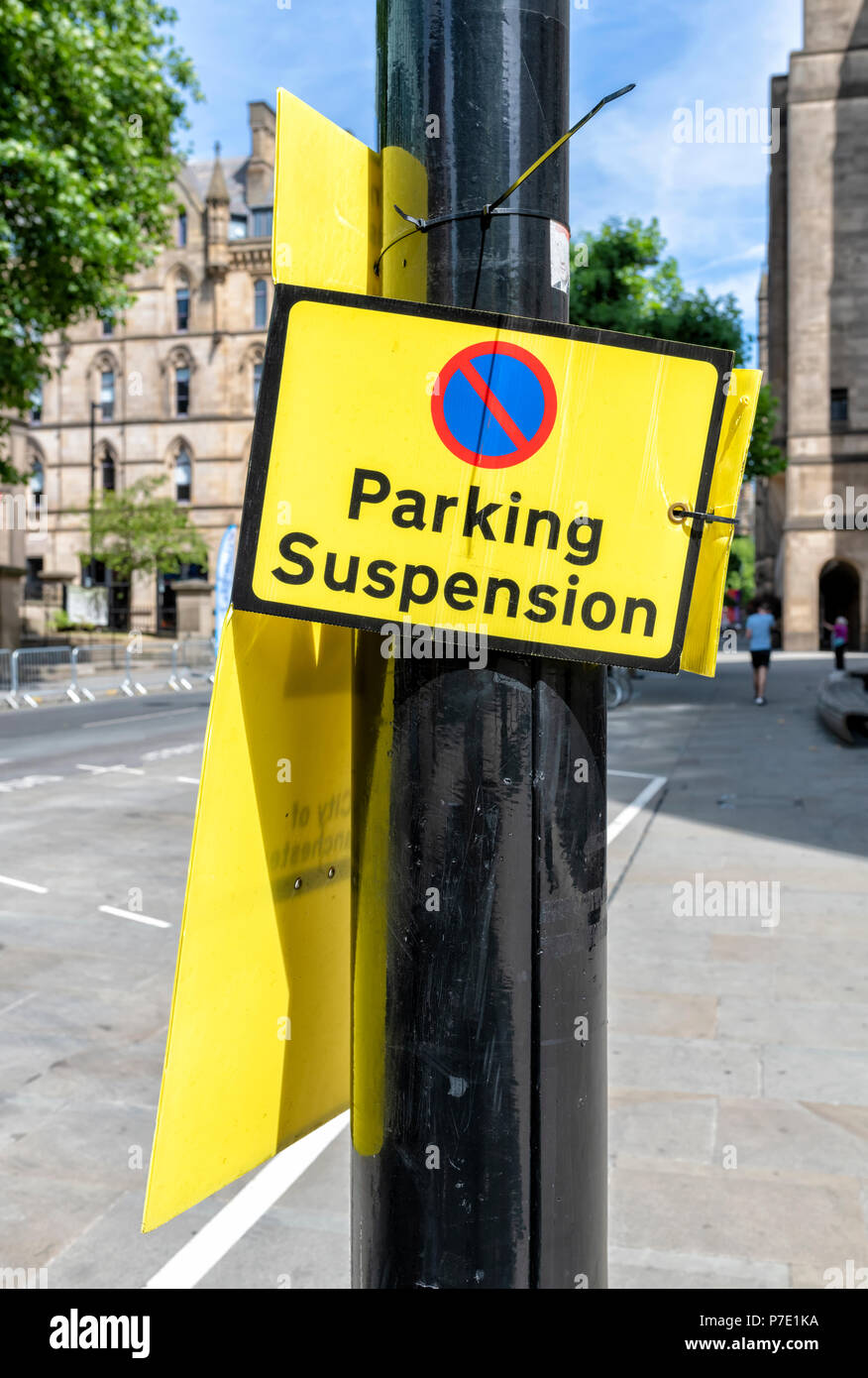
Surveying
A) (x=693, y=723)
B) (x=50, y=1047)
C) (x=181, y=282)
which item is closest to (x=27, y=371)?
(x=693, y=723)

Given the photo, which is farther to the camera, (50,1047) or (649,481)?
(50,1047)

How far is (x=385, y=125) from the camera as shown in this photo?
172 cm

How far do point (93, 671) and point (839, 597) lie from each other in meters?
29.8

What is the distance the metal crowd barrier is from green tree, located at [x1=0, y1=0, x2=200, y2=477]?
6.61m

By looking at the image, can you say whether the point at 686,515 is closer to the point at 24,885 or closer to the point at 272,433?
the point at 272,433

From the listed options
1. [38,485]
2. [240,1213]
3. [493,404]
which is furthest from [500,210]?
[38,485]

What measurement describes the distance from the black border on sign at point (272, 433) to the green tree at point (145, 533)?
49928 millimetres

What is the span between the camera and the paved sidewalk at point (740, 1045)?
3.62m

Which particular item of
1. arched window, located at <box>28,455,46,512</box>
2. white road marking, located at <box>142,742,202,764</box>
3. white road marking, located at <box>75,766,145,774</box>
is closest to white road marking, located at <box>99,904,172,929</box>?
white road marking, located at <box>75,766,145,774</box>

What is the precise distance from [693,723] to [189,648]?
23.1 meters

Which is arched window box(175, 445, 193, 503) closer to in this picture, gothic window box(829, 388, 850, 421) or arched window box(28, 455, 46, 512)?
arched window box(28, 455, 46, 512)

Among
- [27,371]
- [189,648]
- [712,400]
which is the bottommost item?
[189,648]

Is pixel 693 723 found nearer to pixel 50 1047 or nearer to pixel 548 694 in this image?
pixel 50 1047
